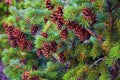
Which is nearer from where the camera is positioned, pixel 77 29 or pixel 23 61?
pixel 77 29

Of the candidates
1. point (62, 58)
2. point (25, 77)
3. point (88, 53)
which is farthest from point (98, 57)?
point (25, 77)

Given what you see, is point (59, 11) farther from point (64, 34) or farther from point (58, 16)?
point (64, 34)

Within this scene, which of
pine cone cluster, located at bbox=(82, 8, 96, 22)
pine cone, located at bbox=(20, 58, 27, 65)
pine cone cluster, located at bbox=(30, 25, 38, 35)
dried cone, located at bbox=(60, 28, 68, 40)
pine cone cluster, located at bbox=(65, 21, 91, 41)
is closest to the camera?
pine cone cluster, located at bbox=(82, 8, 96, 22)

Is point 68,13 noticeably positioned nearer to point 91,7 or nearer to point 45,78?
point 91,7

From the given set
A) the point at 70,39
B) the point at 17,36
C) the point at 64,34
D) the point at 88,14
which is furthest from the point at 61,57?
the point at 88,14

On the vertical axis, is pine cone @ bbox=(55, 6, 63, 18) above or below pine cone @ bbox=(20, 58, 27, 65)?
above

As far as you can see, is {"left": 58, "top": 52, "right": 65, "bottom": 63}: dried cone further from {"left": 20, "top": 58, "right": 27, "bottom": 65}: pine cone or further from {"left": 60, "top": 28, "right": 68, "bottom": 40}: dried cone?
{"left": 20, "top": 58, "right": 27, "bottom": 65}: pine cone

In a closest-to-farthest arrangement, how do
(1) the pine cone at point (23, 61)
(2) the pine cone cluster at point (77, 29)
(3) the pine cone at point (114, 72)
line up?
(2) the pine cone cluster at point (77, 29), (3) the pine cone at point (114, 72), (1) the pine cone at point (23, 61)

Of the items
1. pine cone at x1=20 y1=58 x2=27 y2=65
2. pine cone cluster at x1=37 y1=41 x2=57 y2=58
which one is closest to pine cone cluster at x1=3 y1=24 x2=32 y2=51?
pine cone cluster at x1=37 y1=41 x2=57 y2=58

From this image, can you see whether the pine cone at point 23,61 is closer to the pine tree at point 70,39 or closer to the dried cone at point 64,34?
the pine tree at point 70,39

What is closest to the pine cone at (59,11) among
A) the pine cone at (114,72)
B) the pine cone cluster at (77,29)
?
the pine cone cluster at (77,29)
